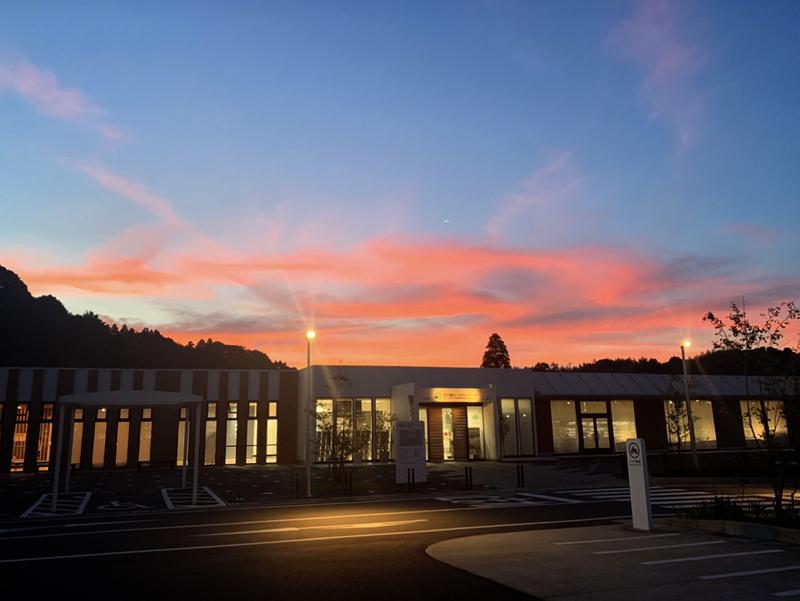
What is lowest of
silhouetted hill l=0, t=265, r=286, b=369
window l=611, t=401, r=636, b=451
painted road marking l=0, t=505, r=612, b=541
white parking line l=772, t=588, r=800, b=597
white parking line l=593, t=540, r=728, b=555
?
painted road marking l=0, t=505, r=612, b=541

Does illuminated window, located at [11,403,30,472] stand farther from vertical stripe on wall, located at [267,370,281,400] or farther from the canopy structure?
the canopy structure

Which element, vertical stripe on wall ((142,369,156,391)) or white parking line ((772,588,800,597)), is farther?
vertical stripe on wall ((142,369,156,391))

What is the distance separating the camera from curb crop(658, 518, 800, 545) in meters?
11.3

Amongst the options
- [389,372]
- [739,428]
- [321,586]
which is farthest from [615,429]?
[321,586]

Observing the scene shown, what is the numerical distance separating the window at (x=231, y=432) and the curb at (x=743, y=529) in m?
32.2

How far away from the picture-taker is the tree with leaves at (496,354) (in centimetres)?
12031

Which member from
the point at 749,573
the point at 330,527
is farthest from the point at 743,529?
the point at 330,527

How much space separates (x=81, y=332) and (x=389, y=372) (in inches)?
2137

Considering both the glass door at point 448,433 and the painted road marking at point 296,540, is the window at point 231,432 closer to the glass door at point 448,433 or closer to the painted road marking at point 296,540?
the glass door at point 448,433

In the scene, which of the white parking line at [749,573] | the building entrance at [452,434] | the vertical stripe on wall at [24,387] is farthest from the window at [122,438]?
the white parking line at [749,573]

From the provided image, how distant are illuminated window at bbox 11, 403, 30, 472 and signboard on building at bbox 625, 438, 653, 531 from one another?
124 ft

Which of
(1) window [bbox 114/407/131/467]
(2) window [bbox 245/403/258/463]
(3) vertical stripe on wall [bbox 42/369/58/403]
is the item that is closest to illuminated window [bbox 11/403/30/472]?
(3) vertical stripe on wall [bbox 42/369/58/403]

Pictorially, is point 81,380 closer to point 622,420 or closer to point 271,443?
point 271,443

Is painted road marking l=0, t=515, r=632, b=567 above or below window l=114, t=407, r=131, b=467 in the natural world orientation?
below
